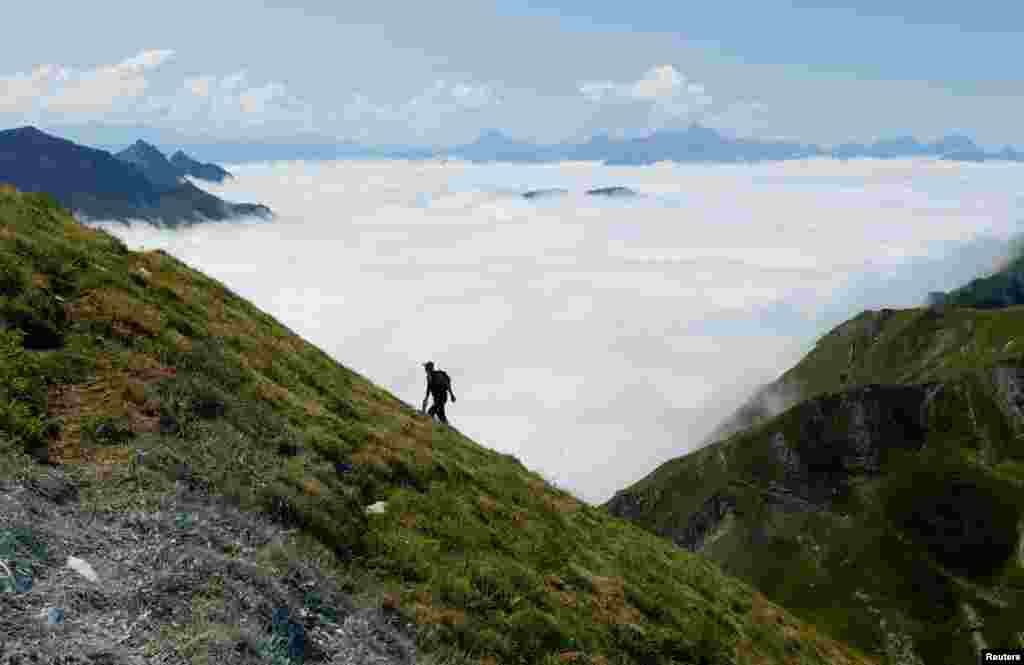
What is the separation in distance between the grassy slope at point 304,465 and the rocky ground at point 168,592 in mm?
442

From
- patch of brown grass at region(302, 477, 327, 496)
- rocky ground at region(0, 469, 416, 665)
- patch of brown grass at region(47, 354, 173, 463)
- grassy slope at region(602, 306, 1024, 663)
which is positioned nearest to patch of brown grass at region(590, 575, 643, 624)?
rocky ground at region(0, 469, 416, 665)

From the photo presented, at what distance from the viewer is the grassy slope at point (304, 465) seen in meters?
14.4

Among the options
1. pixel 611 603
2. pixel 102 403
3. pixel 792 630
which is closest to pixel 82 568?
pixel 102 403

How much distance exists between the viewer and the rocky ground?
31.8 feet

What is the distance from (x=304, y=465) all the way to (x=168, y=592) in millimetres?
6034

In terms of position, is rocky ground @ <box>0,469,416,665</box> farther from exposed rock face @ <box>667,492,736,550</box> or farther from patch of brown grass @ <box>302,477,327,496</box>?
exposed rock face @ <box>667,492,736,550</box>

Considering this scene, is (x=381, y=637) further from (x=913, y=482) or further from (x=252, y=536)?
(x=913, y=482)

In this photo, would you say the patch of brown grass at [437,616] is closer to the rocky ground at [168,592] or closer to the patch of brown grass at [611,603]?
the rocky ground at [168,592]

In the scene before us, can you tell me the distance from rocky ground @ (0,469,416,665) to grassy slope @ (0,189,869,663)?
0.44 metres

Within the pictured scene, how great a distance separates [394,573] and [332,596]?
2.11m

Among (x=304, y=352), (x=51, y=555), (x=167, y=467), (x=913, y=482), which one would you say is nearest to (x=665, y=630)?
(x=167, y=467)

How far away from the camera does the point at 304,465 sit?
17.2 m

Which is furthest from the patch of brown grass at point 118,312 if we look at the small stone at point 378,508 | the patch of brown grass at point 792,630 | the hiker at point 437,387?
the patch of brown grass at point 792,630

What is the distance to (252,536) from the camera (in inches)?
538
